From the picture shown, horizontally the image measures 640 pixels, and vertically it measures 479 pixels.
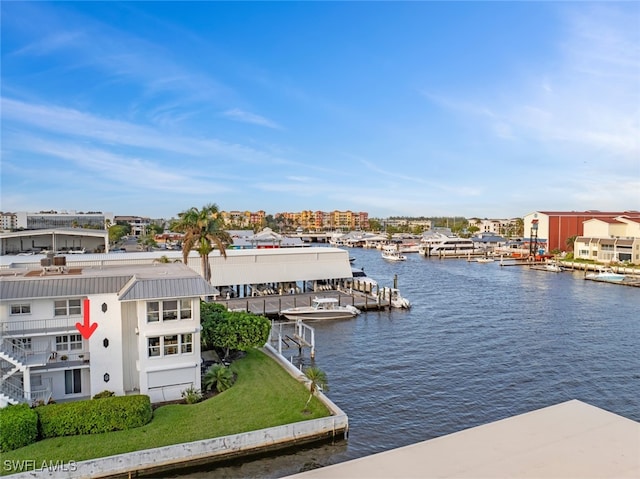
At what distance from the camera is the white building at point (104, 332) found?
19.1 metres

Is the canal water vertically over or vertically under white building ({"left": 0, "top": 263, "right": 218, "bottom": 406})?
under

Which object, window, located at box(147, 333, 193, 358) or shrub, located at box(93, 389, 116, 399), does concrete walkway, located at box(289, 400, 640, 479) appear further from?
shrub, located at box(93, 389, 116, 399)

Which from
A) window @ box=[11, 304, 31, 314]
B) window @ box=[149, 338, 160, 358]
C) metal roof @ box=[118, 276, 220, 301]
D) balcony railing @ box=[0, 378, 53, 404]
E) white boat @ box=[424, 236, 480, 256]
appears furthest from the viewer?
white boat @ box=[424, 236, 480, 256]

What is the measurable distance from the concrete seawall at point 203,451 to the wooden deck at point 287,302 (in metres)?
23.5

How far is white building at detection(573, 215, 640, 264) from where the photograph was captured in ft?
267

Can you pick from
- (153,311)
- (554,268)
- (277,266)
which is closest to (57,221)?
(277,266)

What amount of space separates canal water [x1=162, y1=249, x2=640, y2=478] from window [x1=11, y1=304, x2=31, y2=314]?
957cm

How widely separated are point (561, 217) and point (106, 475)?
109 meters

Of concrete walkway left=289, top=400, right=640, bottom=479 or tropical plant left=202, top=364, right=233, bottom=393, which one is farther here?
tropical plant left=202, top=364, right=233, bottom=393

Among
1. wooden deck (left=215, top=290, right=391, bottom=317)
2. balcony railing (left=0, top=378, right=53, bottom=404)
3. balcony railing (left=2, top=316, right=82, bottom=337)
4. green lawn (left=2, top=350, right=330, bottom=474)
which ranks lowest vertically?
wooden deck (left=215, top=290, right=391, bottom=317)

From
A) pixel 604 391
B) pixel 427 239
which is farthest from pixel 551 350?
pixel 427 239

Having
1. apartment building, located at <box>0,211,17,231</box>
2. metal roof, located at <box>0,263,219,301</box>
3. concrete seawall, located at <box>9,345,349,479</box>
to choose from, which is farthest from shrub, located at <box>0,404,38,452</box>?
apartment building, located at <box>0,211,17,231</box>

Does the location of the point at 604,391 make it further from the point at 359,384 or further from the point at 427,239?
the point at 427,239

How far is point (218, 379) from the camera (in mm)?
21125
